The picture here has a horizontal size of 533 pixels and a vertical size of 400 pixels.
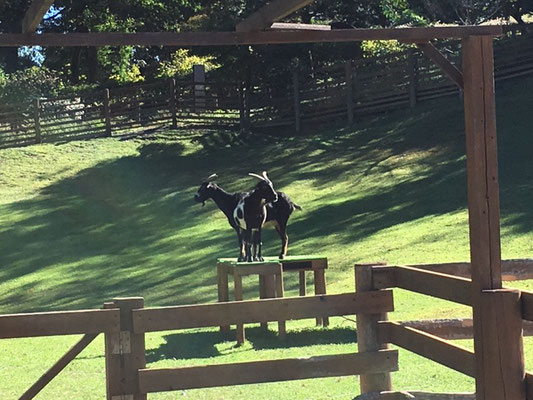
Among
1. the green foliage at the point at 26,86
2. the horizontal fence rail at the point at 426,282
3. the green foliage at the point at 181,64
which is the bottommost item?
the horizontal fence rail at the point at 426,282

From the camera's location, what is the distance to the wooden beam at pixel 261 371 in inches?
217

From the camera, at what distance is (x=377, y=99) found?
26.7 meters

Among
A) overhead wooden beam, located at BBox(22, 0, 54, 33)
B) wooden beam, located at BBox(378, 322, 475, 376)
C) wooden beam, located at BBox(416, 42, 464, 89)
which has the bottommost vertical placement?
wooden beam, located at BBox(378, 322, 475, 376)

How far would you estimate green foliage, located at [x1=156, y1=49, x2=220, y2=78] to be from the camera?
37.0 meters

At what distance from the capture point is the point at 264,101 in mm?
27953

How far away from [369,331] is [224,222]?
503 inches

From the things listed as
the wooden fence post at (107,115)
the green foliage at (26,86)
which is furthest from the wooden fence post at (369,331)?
the green foliage at (26,86)

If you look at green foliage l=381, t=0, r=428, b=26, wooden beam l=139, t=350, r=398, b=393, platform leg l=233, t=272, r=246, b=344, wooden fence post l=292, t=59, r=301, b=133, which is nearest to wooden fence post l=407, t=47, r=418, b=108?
green foliage l=381, t=0, r=428, b=26

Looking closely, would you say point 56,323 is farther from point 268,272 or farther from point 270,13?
point 268,272

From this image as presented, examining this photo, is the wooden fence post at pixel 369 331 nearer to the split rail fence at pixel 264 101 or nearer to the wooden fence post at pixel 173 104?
the split rail fence at pixel 264 101

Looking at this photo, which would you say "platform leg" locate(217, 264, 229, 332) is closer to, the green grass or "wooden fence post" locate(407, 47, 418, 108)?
the green grass

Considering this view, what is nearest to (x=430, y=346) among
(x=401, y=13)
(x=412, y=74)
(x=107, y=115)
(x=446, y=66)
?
(x=446, y=66)

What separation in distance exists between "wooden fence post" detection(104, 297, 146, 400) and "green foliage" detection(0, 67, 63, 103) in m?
24.0

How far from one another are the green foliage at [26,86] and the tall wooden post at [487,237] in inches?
998
